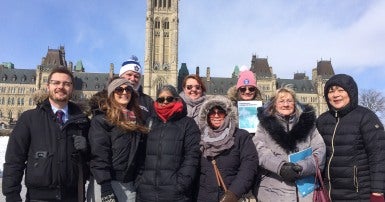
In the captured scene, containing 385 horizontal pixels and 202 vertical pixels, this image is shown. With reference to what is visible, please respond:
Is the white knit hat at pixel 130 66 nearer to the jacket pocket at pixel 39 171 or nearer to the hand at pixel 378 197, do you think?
the jacket pocket at pixel 39 171

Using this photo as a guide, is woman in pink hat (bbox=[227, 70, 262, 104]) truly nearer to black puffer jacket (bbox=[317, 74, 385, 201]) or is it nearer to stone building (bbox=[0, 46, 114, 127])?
black puffer jacket (bbox=[317, 74, 385, 201])

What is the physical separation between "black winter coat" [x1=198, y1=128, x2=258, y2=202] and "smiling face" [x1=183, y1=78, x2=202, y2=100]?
104 cm

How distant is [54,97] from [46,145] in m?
0.44

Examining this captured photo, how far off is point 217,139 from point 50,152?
1.42 meters

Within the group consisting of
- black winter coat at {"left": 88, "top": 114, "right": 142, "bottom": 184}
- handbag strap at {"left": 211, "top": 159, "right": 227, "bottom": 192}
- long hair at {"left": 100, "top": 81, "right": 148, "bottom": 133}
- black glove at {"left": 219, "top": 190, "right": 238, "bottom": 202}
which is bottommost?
black glove at {"left": 219, "top": 190, "right": 238, "bottom": 202}

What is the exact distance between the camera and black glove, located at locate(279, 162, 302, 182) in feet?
11.0

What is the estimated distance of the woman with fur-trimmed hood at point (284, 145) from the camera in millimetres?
3432

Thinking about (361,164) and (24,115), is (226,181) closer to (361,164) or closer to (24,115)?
(361,164)

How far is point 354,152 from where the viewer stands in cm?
350

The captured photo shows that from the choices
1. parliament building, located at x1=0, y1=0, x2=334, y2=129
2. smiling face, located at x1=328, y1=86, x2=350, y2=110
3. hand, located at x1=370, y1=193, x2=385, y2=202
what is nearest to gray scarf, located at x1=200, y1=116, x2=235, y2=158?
smiling face, located at x1=328, y1=86, x2=350, y2=110

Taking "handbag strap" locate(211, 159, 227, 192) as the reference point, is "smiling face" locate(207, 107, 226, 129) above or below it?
above

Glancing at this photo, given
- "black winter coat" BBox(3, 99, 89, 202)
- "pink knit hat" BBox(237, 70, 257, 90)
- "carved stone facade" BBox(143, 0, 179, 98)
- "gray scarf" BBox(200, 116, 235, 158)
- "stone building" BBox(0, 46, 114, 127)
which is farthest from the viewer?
"stone building" BBox(0, 46, 114, 127)

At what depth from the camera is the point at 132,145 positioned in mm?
3543

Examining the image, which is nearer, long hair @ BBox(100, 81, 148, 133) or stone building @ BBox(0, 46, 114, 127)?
long hair @ BBox(100, 81, 148, 133)
